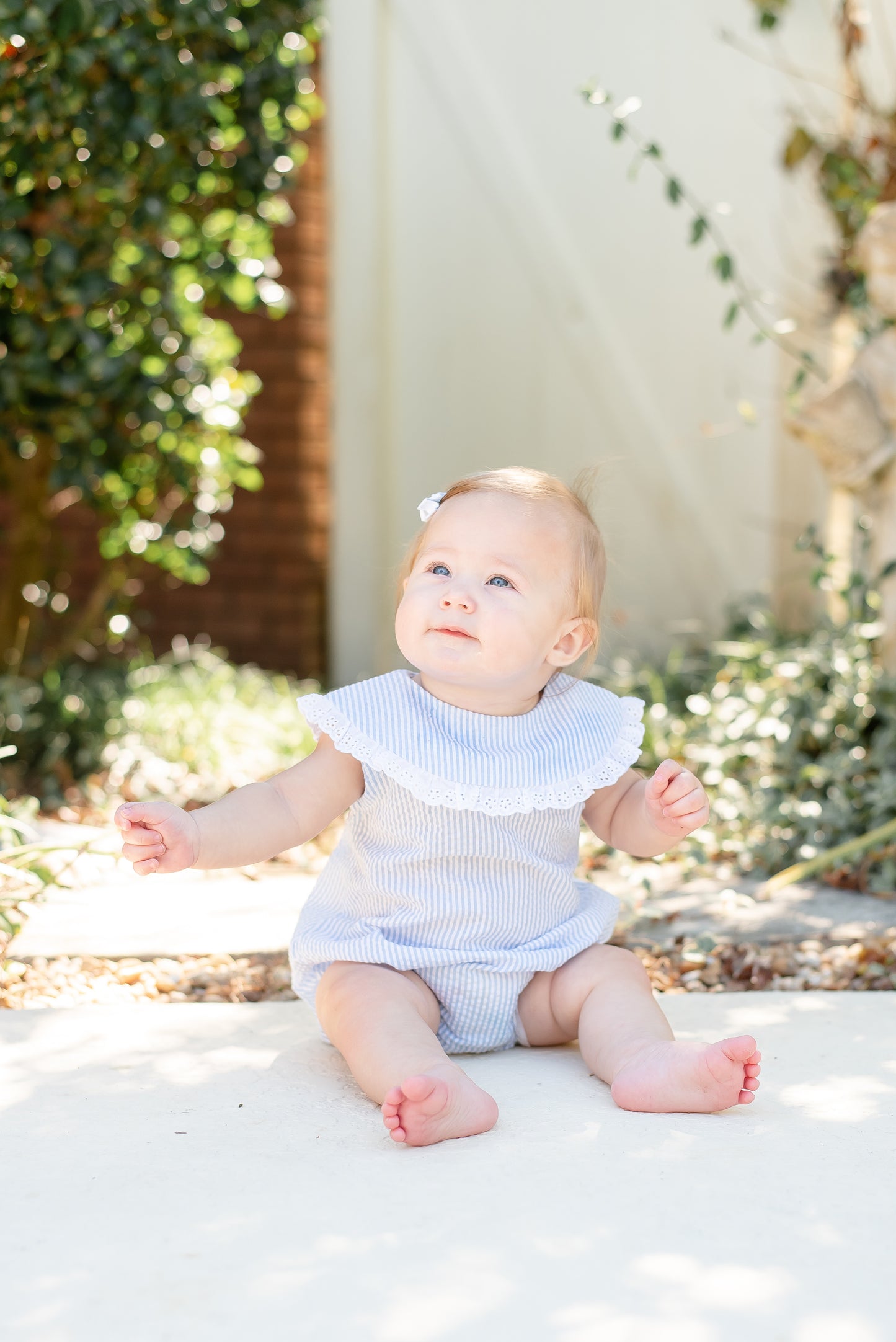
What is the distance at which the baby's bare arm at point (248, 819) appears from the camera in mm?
1681

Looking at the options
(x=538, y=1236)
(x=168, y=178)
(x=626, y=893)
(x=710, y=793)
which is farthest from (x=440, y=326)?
(x=538, y=1236)

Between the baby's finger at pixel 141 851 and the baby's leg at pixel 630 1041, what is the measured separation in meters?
0.58

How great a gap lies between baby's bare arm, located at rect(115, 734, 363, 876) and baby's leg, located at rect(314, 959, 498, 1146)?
202mm

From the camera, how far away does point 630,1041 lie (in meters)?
1.75

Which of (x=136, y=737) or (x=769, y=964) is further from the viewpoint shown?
(x=136, y=737)

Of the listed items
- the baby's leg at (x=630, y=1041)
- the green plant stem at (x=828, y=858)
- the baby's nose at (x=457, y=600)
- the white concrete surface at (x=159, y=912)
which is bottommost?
the white concrete surface at (x=159, y=912)

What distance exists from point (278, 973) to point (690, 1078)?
2.87 ft

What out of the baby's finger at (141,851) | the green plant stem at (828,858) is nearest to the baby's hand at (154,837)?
the baby's finger at (141,851)

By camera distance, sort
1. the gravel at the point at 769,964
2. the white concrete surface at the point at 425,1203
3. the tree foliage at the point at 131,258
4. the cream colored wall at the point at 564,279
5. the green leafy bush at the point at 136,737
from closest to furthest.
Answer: the white concrete surface at the point at 425,1203 → the gravel at the point at 769,964 → the tree foliage at the point at 131,258 → the green leafy bush at the point at 136,737 → the cream colored wall at the point at 564,279

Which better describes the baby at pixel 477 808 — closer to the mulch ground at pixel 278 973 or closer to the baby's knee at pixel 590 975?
the baby's knee at pixel 590 975

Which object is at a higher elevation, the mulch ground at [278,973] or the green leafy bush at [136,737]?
the mulch ground at [278,973]

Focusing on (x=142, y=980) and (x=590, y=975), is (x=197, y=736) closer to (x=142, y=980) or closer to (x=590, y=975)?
(x=142, y=980)

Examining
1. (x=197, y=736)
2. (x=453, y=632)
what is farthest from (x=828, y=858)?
(x=197, y=736)

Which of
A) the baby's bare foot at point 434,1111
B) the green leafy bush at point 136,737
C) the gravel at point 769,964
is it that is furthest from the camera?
the green leafy bush at point 136,737
